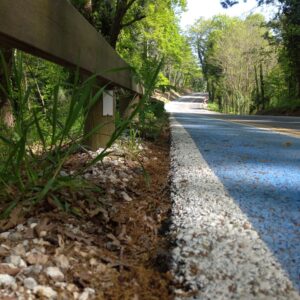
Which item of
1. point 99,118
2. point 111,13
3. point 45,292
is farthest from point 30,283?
point 111,13

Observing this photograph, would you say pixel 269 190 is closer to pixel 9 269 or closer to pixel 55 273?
pixel 55 273

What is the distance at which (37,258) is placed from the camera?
4.07 feet

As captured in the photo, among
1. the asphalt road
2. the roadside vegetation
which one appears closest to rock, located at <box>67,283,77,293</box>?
the asphalt road

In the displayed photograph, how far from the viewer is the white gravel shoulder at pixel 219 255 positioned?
1.01 metres

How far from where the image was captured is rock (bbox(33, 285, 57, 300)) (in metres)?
1.04

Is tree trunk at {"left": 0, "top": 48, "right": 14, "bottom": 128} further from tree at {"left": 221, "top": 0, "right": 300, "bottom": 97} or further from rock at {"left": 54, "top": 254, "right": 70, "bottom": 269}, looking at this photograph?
tree at {"left": 221, "top": 0, "right": 300, "bottom": 97}

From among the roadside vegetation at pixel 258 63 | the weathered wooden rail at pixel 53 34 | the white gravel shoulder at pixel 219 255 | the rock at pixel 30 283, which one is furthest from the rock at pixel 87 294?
the roadside vegetation at pixel 258 63

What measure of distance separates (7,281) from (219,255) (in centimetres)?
63

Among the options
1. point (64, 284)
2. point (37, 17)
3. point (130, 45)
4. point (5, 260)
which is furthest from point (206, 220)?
point (130, 45)

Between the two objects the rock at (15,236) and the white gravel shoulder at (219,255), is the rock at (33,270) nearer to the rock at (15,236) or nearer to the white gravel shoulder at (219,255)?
the rock at (15,236)

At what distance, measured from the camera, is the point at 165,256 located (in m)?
1.26

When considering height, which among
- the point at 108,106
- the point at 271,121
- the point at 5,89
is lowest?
the point at 271,121

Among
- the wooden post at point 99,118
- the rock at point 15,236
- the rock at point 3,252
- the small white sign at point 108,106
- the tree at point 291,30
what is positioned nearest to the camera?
the rock at point 3,252

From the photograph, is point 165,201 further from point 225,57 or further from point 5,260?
point 225,57
